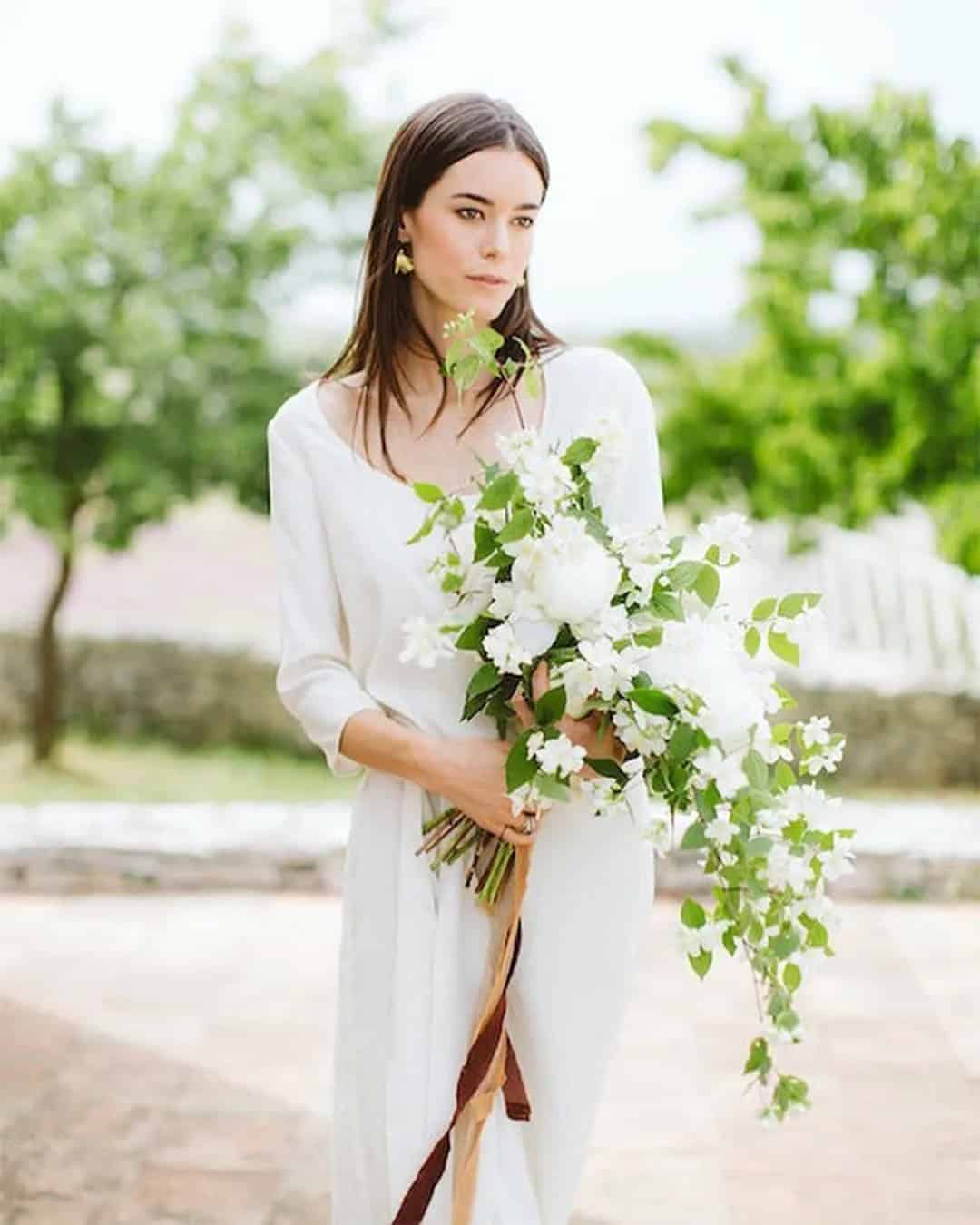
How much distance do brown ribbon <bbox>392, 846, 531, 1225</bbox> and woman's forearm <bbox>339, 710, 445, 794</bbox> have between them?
0.14 m

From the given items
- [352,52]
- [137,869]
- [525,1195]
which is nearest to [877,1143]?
[525,1195]

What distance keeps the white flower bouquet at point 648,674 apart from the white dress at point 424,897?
0.14m

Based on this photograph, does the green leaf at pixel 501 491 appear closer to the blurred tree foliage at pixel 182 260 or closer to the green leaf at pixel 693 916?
the green leaf at pixel 693 916

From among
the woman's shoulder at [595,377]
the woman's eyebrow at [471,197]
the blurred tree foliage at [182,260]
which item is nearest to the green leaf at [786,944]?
the woman's shoulder at [595,377]

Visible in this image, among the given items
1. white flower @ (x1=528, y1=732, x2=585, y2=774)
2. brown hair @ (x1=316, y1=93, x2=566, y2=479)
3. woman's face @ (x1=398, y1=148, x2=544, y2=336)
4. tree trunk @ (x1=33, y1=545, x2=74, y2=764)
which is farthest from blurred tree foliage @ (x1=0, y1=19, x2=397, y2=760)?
white flower @ (x1=528, y1=732, x2=585, y2=774)

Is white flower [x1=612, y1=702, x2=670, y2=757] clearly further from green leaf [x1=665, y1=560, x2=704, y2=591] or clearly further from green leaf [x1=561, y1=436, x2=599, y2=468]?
green leaf [x1=561, y1=436, x2=599, y2=468]

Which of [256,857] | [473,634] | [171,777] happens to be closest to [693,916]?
[473,634]

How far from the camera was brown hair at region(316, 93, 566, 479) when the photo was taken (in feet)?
7.09

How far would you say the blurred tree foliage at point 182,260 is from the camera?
8.52 m

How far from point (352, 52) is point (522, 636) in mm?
7431

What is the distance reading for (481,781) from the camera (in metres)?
2.13

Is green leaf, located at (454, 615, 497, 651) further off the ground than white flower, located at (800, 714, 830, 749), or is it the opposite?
green leaf, located at (454, 615, 497, 651)

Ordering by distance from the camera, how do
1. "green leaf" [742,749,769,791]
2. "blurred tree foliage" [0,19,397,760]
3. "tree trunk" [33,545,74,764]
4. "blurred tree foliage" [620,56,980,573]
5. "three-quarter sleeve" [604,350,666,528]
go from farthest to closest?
"tree trunk" [33,545,74,764], "blurred tree foliage" [0,19,397,760], "blurred tree foliage" [620,56,980,573], "three-quarter sleeve" [604,350,666,528], "green leaf" [742,749,769,791]

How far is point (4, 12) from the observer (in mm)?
10469
